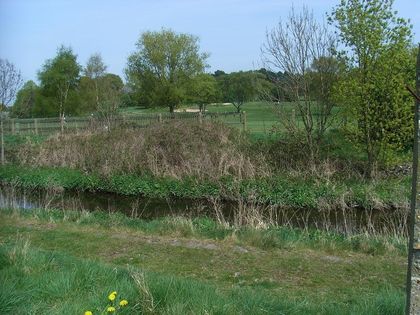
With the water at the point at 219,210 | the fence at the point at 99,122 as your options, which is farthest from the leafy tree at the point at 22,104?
the water at the point at 219,210

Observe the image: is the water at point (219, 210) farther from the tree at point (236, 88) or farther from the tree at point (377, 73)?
the tree at point (236, 88)

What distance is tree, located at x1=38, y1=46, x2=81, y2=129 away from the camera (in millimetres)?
52625

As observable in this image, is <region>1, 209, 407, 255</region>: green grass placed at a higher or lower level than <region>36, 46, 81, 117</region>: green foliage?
A: lower

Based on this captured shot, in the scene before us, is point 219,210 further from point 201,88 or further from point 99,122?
point 201,88

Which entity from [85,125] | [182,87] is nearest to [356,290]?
[85,125]

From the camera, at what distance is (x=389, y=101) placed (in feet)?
59.9

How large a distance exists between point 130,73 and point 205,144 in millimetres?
35000

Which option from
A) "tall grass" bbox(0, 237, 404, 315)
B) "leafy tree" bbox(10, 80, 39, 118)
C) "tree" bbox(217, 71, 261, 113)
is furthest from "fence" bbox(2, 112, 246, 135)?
"tree" bbox(217, 71, 261, 113)

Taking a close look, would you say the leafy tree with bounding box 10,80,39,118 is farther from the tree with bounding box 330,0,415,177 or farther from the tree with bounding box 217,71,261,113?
the tree with bounding box 217,71,261,113

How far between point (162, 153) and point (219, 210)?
7.38 meters

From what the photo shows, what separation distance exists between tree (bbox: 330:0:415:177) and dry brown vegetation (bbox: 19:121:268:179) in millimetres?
4354

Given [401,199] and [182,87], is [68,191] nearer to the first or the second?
[401,199]

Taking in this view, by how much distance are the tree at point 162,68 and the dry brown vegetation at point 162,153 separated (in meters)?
28.1

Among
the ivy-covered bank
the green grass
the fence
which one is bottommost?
the ivy-covered bank
